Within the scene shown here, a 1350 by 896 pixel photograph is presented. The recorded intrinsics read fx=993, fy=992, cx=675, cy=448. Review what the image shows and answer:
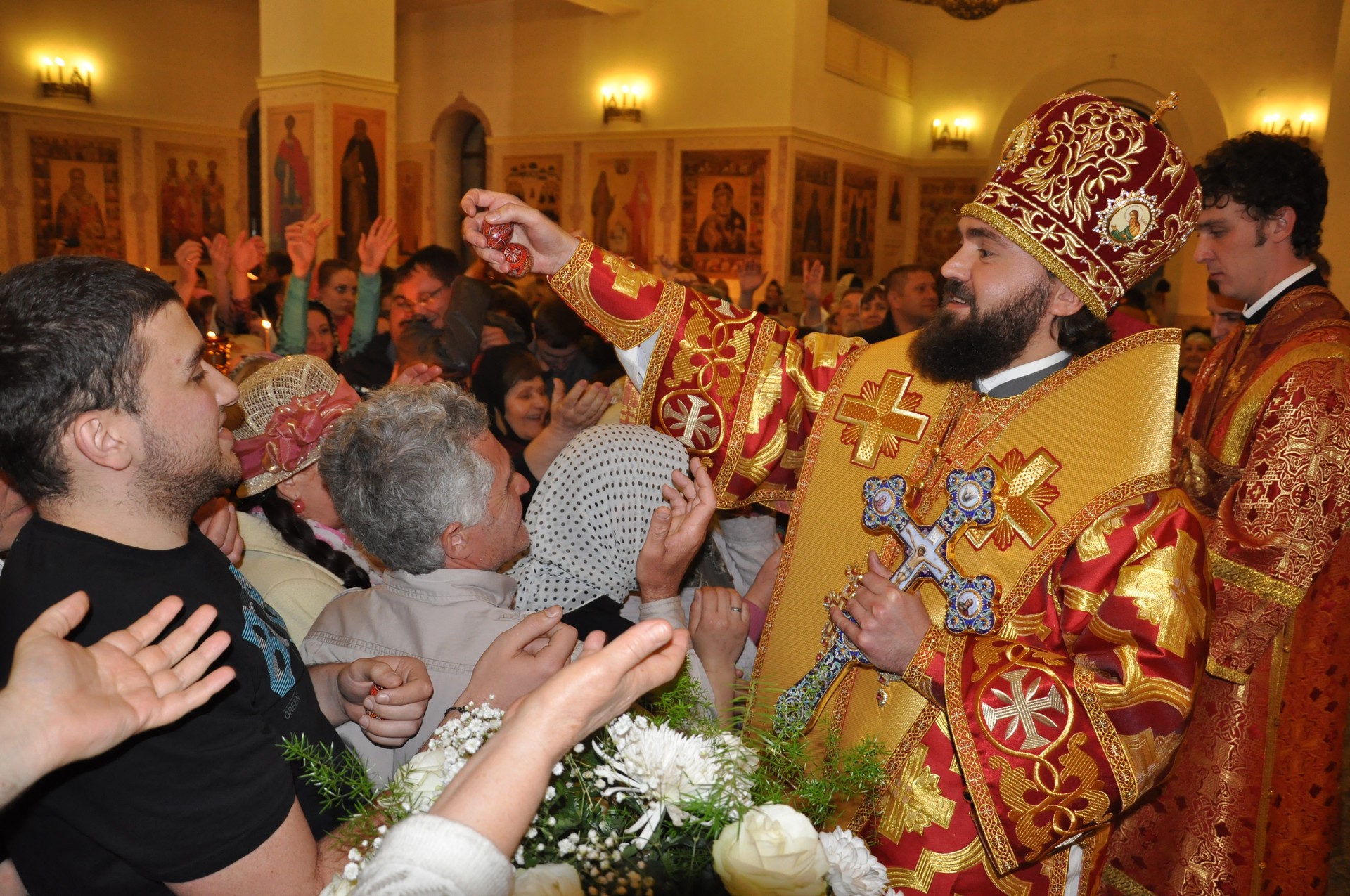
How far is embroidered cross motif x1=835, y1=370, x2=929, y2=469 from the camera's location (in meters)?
2.32

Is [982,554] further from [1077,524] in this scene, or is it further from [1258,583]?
[1258,583]

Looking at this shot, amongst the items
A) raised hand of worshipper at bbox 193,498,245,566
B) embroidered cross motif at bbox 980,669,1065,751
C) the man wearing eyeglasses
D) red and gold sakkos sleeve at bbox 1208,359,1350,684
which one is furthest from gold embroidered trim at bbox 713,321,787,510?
the man wearing eyeglasses

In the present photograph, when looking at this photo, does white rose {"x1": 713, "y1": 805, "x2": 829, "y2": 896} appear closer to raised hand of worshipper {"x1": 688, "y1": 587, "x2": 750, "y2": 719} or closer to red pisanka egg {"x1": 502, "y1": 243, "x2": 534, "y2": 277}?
raised hand of worshipper {"x1": 688, "y1": 587, "x2": 750, "y2": 719}

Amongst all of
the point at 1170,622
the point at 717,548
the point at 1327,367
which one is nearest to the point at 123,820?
the point at 1170,622

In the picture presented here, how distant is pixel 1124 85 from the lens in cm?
1503

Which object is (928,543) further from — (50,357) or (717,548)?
(50,357)

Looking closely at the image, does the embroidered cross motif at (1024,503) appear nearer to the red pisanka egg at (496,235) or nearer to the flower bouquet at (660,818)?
the flower bouquet at (660,818)

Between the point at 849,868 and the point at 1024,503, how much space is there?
106 cm

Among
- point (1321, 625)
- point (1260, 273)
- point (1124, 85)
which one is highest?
point (1124, 85)

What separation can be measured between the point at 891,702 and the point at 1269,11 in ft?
51.8

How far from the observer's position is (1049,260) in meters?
2.11

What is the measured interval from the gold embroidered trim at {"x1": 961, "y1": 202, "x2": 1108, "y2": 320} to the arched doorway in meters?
15.1

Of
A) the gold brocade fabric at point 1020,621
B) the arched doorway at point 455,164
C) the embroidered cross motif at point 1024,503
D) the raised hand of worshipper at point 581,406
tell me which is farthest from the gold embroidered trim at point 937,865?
the arched doorway at point 455,164

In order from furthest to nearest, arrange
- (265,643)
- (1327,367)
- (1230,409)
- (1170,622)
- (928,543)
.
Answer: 1. (1230,409)
2. (1327,367)
3. (928,543)
4. (1170,622)
5. (265,643)
